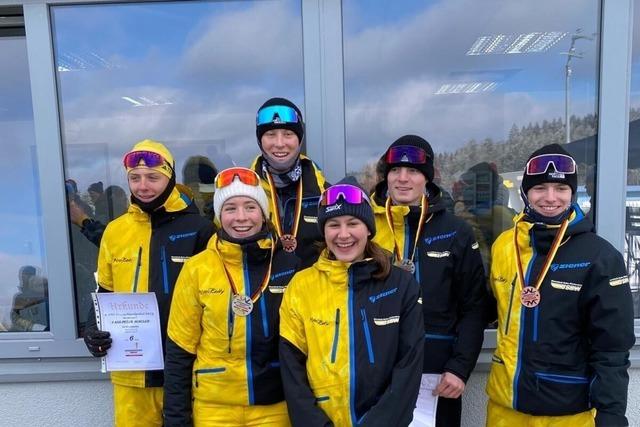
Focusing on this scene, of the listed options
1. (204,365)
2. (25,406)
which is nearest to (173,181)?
(204,365)

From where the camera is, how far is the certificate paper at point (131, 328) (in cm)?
229

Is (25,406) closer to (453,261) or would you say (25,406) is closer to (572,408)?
(453,261)

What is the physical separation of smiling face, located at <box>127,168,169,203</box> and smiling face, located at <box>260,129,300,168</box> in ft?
1.68

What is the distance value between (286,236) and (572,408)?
4.79 feet

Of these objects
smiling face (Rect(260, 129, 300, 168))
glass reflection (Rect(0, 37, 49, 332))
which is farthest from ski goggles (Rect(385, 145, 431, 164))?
glass reflection (Rect(0, 37, 49, 332))

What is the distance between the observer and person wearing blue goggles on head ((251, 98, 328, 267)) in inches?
94.7

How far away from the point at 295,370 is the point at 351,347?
24 centimetres

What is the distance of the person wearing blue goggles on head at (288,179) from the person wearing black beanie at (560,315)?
3.11 ft

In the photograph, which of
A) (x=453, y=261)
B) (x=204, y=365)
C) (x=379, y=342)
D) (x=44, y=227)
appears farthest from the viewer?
(x=44, y=227)

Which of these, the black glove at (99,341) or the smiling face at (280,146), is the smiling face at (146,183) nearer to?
the smiling face at (280,146)

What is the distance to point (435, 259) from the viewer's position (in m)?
2.27

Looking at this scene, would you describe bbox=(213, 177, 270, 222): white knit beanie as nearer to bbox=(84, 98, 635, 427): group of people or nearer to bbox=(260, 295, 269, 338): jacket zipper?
bbox=(84, 98, 635, 427): group of people

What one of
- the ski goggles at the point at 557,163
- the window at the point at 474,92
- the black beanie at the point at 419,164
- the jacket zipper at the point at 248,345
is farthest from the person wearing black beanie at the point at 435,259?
the window at the point at 474,92

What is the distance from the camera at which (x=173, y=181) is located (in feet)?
7.88
